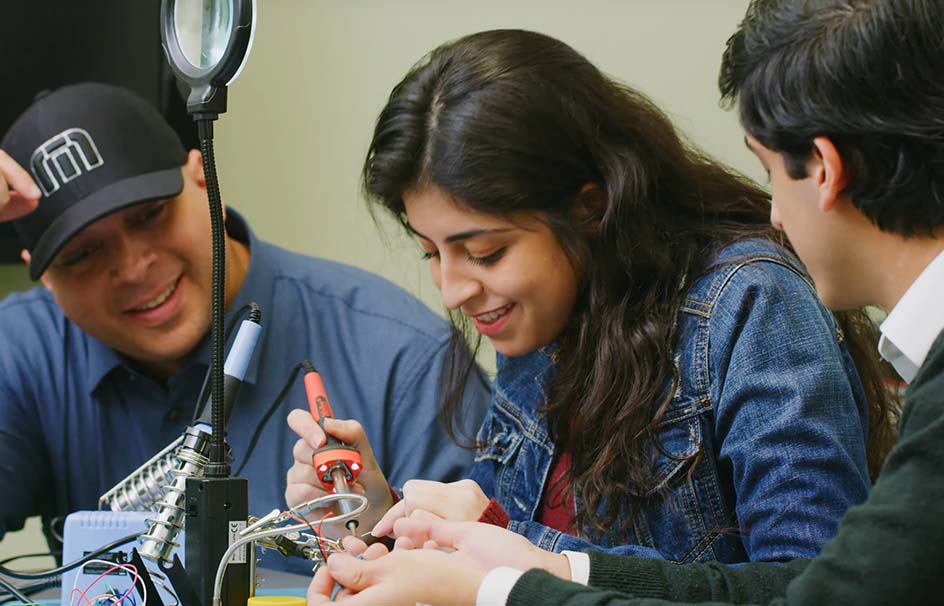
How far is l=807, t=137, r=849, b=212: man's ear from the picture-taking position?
0.86 m

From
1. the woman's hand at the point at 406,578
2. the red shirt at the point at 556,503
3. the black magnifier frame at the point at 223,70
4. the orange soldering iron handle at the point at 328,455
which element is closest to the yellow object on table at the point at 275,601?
the woman's hand at the point at 406,578

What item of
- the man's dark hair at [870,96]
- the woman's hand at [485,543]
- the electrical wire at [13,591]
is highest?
the man's dark hair at [870,96]

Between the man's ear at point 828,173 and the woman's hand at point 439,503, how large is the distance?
43 cm

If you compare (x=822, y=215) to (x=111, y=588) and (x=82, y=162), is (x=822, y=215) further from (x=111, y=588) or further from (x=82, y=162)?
(x=82, y=162)

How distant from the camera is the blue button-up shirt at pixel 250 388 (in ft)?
5.43

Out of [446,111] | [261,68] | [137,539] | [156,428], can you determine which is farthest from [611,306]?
[261,68]

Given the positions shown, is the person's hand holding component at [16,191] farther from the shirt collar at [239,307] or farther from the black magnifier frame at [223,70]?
the black magnifier frame at [223,70]

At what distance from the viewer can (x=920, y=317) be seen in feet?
2.67

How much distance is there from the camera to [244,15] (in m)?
0.91

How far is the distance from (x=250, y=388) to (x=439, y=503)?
67cm

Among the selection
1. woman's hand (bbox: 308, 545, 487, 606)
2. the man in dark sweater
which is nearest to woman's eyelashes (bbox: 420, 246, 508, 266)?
the man in dark sweater

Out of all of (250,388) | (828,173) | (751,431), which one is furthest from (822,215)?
(250,388)

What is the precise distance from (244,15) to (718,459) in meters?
0.64

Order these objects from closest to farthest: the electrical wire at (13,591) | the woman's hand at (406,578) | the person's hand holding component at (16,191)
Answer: the woman's hand at (406,578)
the electrical wire at (13,591)
the person's hand holding component at (16,191)
